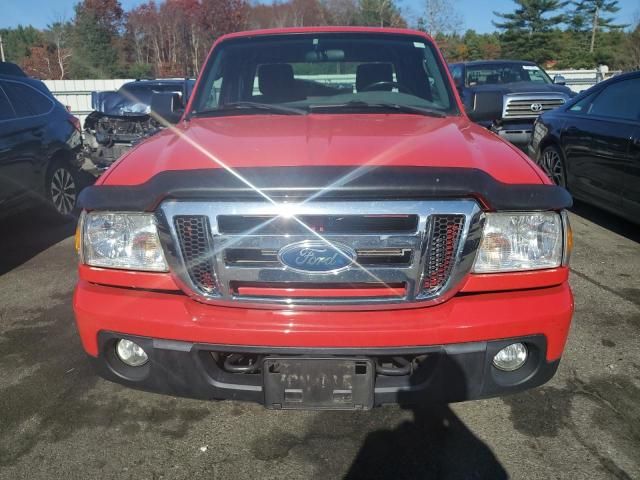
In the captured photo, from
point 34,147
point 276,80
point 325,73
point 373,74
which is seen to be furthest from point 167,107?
point 34,147

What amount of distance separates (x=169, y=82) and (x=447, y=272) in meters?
10.1

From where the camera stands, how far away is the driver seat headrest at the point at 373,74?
350cm

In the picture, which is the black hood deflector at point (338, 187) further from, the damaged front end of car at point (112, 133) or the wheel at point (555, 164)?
the damaged front end of car at point (112, 133)

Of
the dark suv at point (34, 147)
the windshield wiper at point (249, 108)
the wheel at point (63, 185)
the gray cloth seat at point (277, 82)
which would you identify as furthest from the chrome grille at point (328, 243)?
the wheel at point (63, 185)

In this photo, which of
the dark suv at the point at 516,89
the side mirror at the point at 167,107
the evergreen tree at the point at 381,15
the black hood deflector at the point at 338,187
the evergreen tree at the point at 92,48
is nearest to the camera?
the black hood deflector at the point at 338,187

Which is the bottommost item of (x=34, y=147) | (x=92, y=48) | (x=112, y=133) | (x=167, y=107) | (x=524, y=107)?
(x=112, y=133)

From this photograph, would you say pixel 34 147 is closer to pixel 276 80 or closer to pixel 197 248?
pixel 276 80

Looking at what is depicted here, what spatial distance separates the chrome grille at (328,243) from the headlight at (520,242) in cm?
10

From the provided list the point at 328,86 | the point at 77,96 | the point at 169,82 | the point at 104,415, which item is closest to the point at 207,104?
the point at 328,86

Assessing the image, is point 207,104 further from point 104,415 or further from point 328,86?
point 104,415

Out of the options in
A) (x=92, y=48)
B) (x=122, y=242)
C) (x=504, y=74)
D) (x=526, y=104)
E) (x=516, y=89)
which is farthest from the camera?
(x=92, y=48)

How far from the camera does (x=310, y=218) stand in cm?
197

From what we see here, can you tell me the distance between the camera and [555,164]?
659cm

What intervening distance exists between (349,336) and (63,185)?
5470mm
